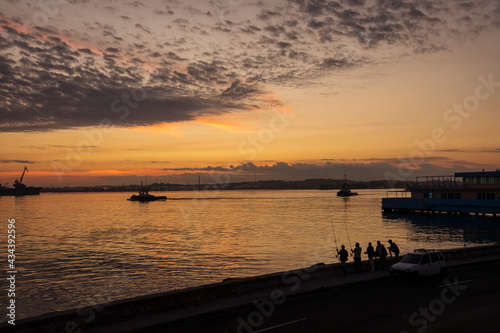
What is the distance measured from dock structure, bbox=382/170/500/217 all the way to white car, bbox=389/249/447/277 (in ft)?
241

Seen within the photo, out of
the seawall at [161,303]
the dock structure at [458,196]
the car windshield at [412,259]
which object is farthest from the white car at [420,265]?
the dock structure at [458,196]

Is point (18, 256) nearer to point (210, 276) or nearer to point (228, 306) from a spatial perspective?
point (210, 276)

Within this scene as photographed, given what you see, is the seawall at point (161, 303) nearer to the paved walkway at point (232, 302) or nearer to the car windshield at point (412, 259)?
the paved walkway at point (232, 302)

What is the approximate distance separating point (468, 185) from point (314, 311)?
305 feet

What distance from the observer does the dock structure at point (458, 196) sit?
88250mm

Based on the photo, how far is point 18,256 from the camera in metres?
50.4

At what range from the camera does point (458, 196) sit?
99.5 m

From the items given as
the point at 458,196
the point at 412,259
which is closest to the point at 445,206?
the point at 458,196

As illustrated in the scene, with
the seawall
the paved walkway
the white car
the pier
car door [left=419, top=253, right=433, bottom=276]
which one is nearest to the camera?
the seawall

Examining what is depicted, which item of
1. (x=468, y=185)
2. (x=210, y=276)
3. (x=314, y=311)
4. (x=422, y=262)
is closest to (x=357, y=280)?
(x=422, y=262)

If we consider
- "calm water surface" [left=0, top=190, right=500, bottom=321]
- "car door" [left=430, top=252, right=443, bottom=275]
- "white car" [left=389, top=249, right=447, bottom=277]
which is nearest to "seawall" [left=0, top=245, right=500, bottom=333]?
"white car" [left=389, top=249, right=447, bottom=277]

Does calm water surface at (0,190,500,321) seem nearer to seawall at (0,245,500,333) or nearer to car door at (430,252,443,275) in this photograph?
seawall at (0,245,500,333)

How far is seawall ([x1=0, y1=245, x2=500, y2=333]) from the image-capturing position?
13549 mm

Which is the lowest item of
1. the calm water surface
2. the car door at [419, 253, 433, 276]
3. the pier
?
the calm water surface
